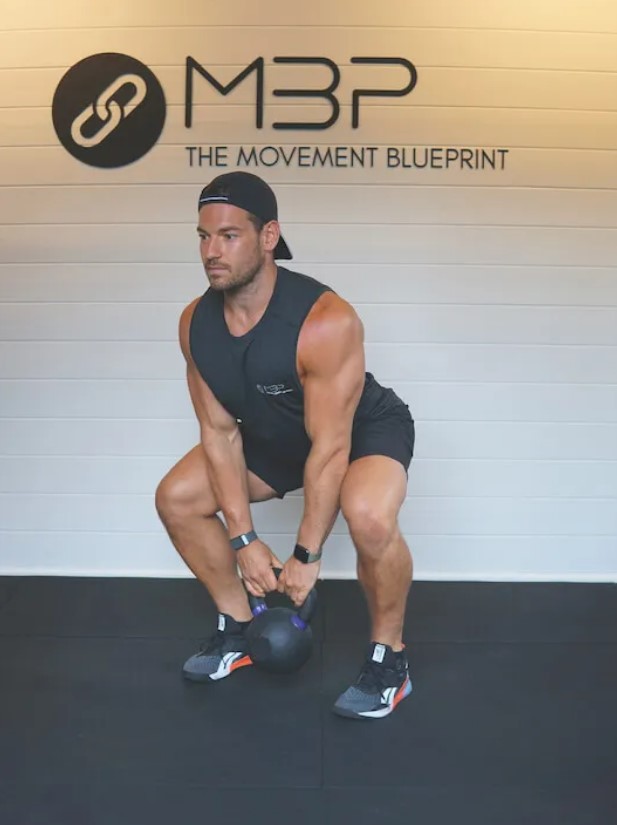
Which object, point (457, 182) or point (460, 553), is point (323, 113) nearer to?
point (457, 182)

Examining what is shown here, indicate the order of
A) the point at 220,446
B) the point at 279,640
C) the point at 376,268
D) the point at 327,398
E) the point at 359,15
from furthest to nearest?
the point at 376,268, the point at 359,15, the point at 220,446, the point at 327,398, the point at 279,640

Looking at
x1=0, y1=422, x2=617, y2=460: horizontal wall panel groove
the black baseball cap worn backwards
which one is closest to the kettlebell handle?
the black baseball cap worn backwards

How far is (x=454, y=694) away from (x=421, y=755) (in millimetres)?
370

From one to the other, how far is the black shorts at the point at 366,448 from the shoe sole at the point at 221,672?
19.3 inches

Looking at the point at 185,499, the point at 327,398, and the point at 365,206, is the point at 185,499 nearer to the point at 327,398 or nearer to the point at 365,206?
the point at 327,398

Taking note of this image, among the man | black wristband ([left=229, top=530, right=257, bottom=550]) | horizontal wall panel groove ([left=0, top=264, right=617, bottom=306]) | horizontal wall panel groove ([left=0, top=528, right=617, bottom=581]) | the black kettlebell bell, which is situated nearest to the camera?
the black kettlebell bell

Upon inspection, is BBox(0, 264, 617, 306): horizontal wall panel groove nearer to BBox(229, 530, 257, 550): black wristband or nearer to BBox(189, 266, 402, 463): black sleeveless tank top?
BBox(189, 266, 402, 463): black sleeveless tank top

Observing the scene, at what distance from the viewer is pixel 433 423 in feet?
11.9

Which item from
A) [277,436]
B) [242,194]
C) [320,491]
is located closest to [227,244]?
[242,194]

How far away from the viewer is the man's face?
2447 mm

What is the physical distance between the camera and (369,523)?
8.34ft

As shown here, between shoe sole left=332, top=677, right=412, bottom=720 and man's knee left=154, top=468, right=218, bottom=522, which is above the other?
man's knee left=154, top=468, right=218, bottom=522

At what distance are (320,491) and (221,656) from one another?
0.63 meters

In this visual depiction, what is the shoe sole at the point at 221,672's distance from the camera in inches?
109
